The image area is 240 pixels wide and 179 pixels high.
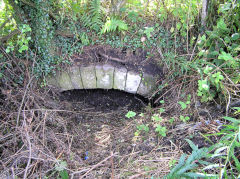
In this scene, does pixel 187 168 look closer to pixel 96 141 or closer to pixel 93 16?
pixel 96 141

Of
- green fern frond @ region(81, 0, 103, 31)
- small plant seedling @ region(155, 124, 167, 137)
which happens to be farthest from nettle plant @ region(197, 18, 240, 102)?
green fern frond @ region(81, 0, 103, 31)

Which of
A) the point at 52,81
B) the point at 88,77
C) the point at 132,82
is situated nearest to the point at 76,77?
the point at 88,77

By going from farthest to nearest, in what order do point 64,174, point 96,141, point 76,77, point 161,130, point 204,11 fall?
point 76,77, point 204,11, point 96,141, point 161,130, point 64,174

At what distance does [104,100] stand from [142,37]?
109 centimetres

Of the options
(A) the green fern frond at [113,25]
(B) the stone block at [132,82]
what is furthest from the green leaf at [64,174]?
(A) the green fern frond at [113,25]

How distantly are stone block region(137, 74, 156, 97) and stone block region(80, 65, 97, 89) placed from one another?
2.22 feet

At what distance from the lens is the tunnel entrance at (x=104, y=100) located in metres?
3.17

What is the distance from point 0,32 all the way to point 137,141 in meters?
1.96

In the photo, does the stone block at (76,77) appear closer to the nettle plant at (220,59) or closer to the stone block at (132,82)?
the stone block at (132,82)

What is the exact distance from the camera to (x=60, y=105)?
9.47 ft

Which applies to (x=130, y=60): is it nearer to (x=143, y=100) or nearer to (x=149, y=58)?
(x=149, y=58)

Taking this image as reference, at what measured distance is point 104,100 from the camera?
328 cm

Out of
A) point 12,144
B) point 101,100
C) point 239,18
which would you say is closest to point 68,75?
Result: point 101,100

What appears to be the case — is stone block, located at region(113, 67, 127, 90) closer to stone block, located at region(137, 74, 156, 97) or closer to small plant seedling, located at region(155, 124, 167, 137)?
stone block, located at region(137, 74, 156, 97)
